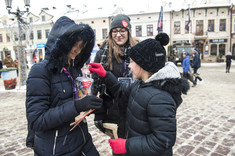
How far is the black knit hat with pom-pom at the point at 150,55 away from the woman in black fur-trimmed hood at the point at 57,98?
0.46 m

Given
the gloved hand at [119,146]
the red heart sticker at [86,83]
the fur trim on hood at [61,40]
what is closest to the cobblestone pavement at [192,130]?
the gloved hand at [119,146]

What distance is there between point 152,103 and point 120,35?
115 cm

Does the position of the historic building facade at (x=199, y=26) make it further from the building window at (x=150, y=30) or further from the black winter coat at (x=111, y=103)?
→ the black winter coat at (x=111, y=103)

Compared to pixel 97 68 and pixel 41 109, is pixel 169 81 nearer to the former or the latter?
pixel 97 68

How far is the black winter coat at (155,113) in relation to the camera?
1.24m

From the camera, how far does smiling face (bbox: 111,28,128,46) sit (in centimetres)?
214

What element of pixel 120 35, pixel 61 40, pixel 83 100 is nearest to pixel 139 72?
pixel 83 100

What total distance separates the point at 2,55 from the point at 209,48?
133 feet

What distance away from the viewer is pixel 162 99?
126cm

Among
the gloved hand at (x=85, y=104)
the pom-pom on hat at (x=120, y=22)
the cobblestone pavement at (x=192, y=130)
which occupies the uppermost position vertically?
the pom-pom on hat at (x=120, y=22)

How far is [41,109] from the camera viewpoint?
1230mm

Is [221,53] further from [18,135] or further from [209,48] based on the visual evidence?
[18,135]

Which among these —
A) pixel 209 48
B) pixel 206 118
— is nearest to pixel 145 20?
pixel 209 48

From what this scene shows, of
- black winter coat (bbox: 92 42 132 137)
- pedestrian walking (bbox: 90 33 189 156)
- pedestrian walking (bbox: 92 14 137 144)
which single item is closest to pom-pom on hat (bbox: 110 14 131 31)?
pedestrian walking (bbox: 92 14 137 144)
